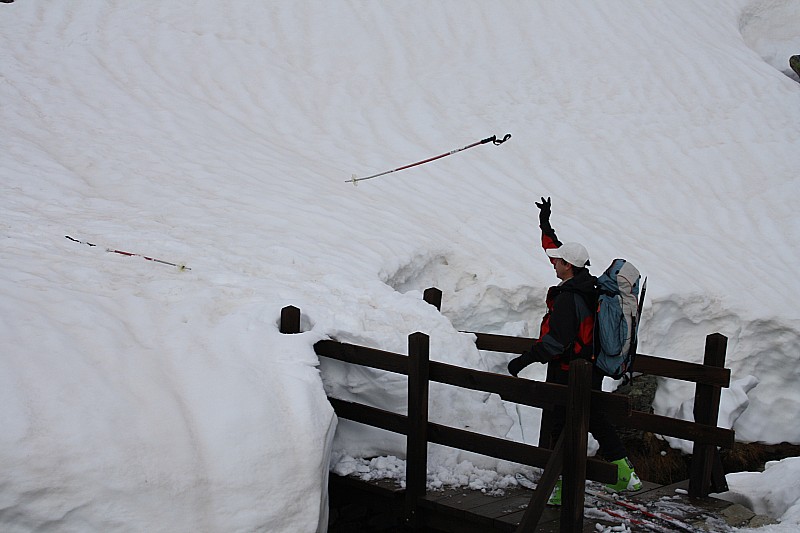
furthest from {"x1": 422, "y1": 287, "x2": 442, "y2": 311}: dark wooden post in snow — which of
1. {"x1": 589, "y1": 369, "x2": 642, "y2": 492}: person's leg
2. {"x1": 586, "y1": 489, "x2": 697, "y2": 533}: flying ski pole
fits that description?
{"x1": 586, "y1": 489, "x2": 697, "y2": 533}: flying ski pole

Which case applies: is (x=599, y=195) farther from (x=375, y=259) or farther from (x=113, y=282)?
(x=113, y=282)

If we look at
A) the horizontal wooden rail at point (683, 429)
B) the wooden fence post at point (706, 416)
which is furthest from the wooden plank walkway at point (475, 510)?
the horizontal wooden rail at point (683, 429)

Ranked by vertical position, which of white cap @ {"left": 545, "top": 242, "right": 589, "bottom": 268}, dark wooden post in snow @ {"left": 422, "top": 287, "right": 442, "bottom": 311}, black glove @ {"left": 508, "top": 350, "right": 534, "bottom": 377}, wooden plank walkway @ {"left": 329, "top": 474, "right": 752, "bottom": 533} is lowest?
wooden plank walkway @ {"left": 329, "top": 474, "right": 752, "bottom": 533}

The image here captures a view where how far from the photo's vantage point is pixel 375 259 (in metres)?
8.11

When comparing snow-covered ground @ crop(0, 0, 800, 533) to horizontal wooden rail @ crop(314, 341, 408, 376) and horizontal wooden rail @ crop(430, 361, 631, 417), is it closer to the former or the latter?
horizontal wooden rail @ crop(314, 341, 408, 376)

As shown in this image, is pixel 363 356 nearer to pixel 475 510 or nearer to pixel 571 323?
pixel 475 510

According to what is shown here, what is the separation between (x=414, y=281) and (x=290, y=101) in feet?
15.6

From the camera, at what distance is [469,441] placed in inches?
210

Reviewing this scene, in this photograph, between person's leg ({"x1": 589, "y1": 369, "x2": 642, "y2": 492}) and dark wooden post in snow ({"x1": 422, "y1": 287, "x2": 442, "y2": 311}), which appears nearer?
person's leg ({"x1": 589, "y1": 369, "x2": 642, "y2": 492})

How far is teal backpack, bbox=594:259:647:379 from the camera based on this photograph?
5.30 meters

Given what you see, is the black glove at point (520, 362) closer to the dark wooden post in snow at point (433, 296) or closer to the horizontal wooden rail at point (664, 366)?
the horizontal wooden rail at point (664, 366)

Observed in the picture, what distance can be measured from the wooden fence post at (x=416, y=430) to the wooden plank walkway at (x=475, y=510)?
69 millimetres

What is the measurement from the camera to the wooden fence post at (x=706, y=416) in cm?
596

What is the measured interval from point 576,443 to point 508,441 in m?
0.49
